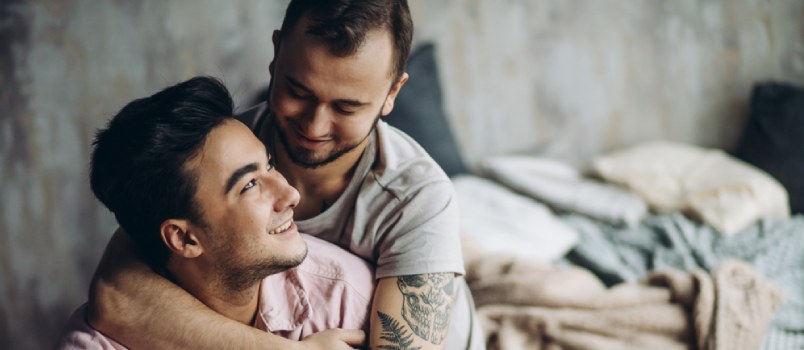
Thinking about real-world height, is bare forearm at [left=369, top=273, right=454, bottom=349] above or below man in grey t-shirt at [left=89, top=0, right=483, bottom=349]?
below

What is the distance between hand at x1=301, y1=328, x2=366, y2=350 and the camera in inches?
47.6

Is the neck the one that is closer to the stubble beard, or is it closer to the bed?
the stubble beard

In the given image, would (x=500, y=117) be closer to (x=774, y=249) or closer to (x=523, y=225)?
(x=523, y=225)

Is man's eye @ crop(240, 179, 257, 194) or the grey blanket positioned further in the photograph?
the grey blanket

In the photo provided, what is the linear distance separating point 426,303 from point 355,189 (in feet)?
0.92

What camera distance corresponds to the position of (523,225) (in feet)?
7.28

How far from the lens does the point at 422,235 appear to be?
129 cm

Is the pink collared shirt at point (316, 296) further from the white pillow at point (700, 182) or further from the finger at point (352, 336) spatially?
the white pillow at point (700, 182)

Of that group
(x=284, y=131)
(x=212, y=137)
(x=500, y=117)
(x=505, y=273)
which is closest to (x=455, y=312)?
(x=505, y=273)

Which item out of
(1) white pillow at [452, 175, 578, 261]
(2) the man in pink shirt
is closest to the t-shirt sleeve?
(2) the man in pink shirt

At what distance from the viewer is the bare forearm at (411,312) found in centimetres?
126

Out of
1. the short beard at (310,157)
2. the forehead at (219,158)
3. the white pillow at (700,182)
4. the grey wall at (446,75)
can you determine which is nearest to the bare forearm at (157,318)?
the forehead at (219,158)

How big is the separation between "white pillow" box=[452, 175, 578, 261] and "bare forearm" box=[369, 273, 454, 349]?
70 centimetres

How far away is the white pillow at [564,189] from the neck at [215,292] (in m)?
1.37
